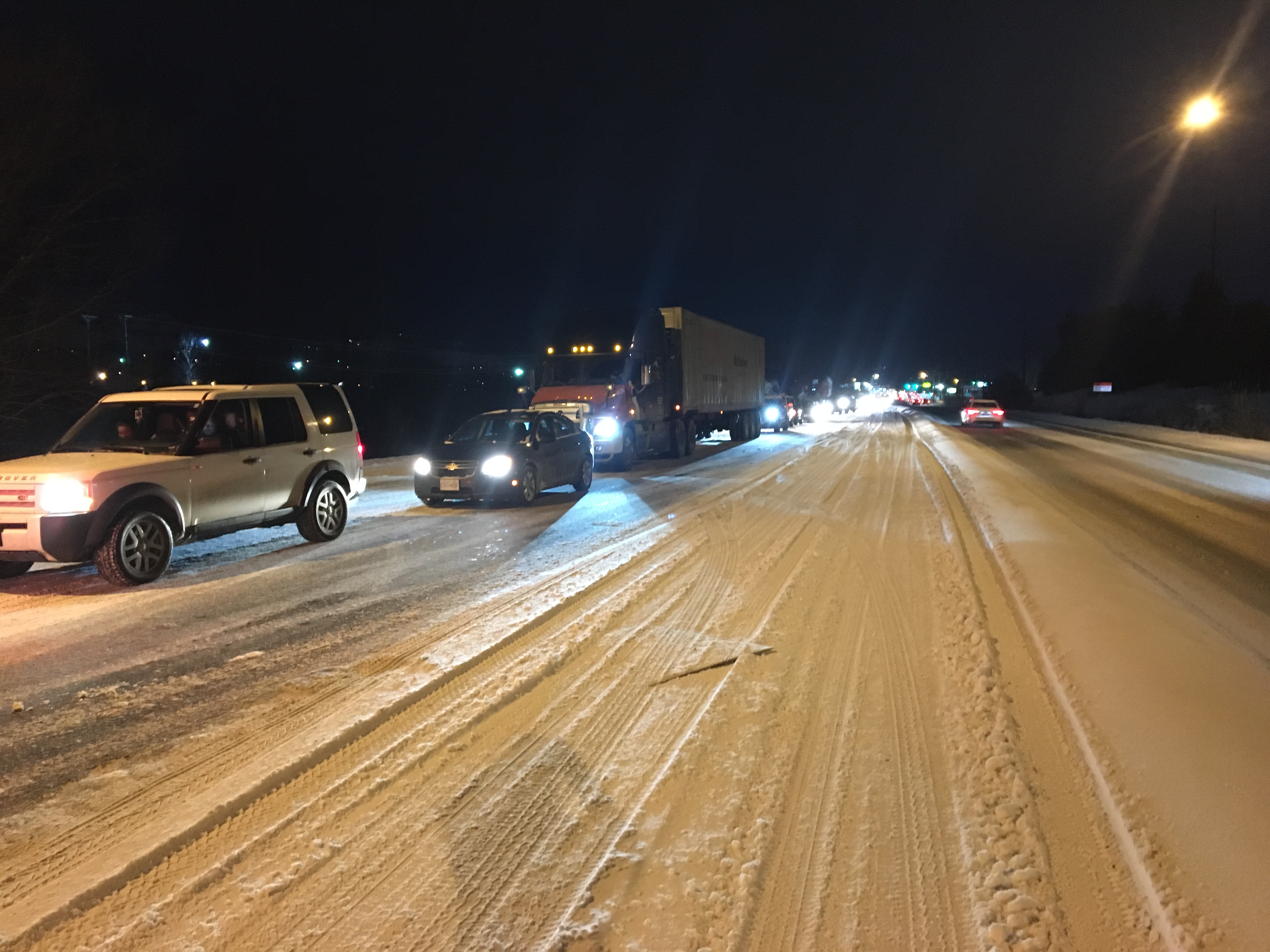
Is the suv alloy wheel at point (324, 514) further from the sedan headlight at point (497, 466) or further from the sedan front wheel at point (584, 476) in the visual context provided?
the sedan front wheel at point (584, 476)

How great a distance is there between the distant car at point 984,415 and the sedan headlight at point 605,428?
3079cm

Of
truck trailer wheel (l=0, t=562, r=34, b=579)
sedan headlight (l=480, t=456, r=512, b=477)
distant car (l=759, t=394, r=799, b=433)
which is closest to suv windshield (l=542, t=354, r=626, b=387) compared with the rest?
sedan headlight (l=480, t=456, r=512, b=477)

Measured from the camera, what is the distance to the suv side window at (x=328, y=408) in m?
11.1

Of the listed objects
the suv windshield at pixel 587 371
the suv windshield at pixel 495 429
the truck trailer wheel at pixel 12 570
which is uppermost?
the suv windshield at pixel 587 371

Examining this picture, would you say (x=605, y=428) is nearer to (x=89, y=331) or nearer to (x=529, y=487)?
(x=529, y=487)

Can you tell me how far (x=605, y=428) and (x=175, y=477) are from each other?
11987 mm

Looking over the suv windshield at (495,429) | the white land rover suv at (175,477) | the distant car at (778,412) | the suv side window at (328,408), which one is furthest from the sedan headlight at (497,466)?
the distant car at (778,412)

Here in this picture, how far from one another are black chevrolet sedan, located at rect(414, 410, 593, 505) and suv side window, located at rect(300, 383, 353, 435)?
2102 millimetres

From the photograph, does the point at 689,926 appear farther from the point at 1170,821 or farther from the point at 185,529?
the point at 185,529

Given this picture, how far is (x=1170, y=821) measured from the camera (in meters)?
3.77

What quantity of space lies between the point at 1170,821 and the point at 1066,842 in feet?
1.75

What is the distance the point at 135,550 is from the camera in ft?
27.4

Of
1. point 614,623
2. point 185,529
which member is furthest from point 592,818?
point 185,529

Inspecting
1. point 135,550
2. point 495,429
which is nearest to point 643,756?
point 135,550
